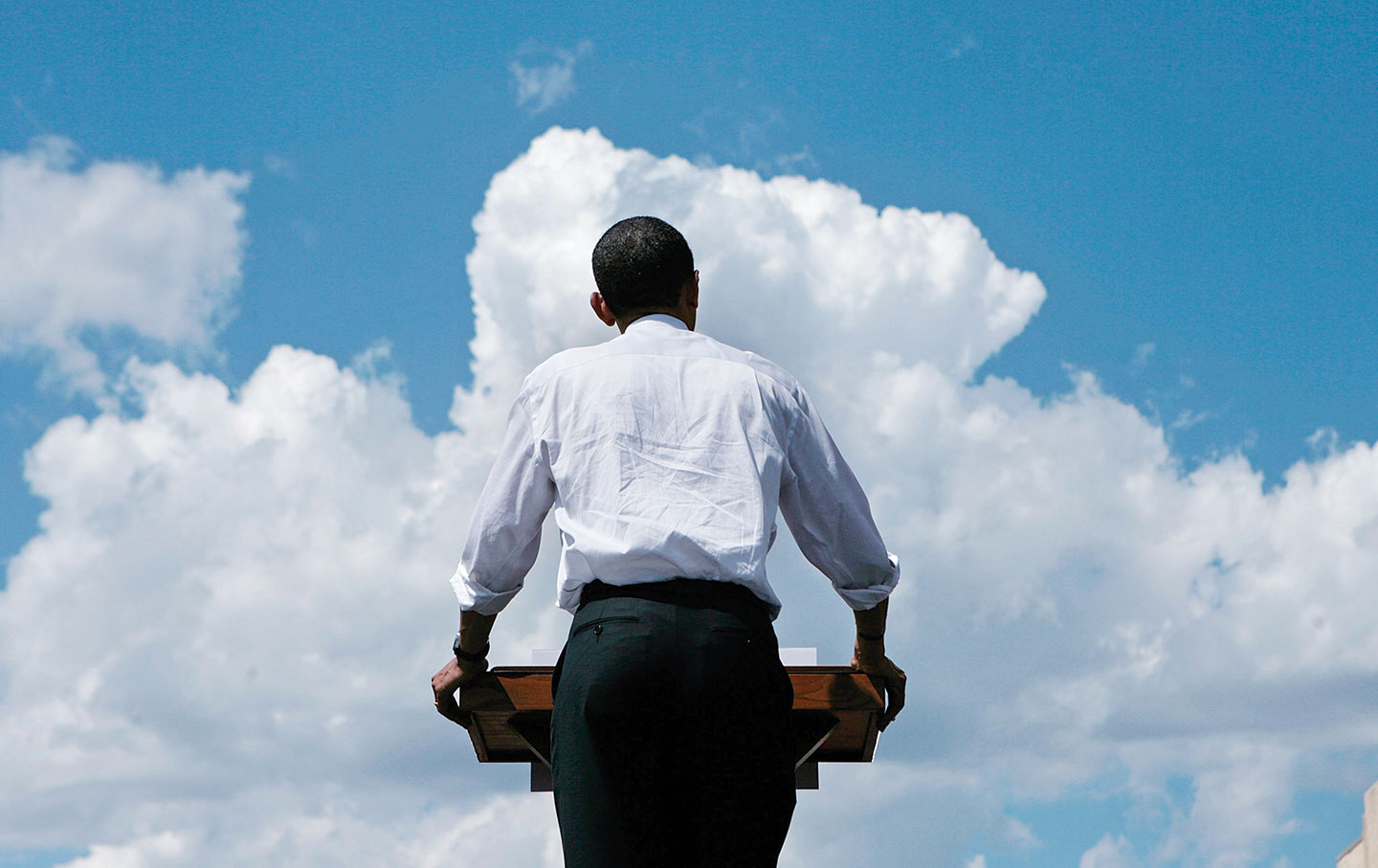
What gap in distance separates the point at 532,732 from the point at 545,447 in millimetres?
793

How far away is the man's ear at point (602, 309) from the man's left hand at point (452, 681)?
0.89 m

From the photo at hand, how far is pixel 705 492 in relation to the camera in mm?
2865

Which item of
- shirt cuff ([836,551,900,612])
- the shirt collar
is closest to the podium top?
shirt cuff ([836,551,900,612])

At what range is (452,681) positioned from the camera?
3209 mm

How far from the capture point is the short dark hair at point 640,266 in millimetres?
3266

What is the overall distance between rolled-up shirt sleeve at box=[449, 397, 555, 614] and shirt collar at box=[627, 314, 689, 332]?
0.35 m

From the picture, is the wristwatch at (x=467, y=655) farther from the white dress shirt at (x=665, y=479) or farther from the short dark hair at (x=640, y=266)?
the short dark hair at (x=640, y=266)

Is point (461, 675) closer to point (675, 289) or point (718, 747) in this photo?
point (718, 747)

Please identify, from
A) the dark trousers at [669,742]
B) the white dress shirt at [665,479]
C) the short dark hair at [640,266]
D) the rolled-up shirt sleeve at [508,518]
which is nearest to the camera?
the dark trousers at [669,742]

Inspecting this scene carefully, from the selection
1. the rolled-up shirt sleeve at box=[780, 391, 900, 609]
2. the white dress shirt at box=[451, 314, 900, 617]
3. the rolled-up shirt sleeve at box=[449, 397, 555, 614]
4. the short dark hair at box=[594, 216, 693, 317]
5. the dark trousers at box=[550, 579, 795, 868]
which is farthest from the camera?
the short dark hair at box=[594, 216, 693, 317]

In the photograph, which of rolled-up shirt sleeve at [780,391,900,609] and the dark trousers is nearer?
the dark trousers

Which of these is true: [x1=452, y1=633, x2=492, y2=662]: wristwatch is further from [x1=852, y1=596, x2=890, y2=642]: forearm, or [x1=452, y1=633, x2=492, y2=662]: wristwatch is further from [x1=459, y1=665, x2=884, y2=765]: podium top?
[x1=852, y1=596, x2=890, y2=642]: forearm

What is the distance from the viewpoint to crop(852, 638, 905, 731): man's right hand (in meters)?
3.28

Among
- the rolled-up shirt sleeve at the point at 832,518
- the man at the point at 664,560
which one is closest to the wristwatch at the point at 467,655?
the man at the point at 664,560
